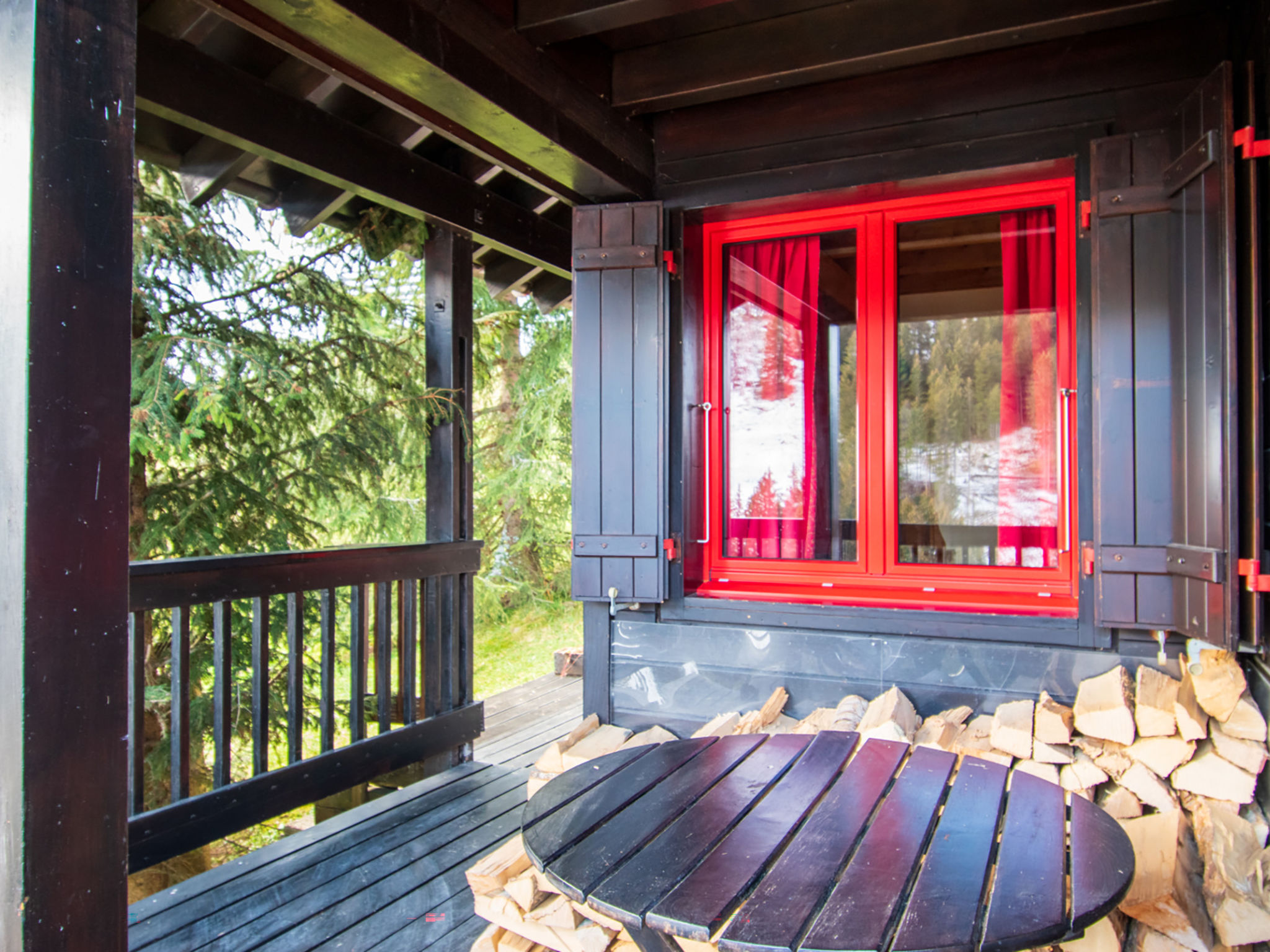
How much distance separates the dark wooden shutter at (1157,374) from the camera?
83.4 inches

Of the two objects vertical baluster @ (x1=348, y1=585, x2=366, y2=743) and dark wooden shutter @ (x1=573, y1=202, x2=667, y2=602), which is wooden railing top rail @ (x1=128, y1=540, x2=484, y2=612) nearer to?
vertical baluster @ (x1=348, y1=585, x2=366, y2=743)

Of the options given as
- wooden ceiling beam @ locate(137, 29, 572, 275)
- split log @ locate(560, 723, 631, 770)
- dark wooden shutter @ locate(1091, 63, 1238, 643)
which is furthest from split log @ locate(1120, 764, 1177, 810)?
wooden ceiling beam @ locate(137, 29, 572, 275)

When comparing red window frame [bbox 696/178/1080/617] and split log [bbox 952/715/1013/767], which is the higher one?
red window frame [bbox 696/178/1080/617]

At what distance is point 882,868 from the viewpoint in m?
1.20

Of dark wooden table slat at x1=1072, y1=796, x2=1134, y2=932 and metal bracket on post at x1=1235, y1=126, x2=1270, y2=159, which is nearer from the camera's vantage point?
dark wooden table slat at x1=1072, y1=796, x2=1134, y2=932

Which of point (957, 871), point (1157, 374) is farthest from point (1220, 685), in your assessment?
point (957, 871)

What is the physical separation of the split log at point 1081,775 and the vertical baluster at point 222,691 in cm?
254

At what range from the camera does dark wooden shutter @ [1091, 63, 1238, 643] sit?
6.95ft

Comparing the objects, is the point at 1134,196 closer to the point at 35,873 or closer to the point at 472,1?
the point at 472,1

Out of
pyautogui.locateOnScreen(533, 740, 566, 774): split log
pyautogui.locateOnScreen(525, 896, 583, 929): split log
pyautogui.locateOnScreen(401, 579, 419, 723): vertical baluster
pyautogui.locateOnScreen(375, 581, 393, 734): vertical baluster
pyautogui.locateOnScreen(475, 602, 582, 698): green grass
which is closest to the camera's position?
pyautogui.locateOnScreen(525, 896, 583, 929): split log

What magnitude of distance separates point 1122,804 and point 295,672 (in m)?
2.71

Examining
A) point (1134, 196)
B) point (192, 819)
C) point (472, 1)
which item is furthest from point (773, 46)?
point (192, 819)

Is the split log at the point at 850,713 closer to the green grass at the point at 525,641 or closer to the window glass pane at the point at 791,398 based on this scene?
the window glass pane at the point at 791,398

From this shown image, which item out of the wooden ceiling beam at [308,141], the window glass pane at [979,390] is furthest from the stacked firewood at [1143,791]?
the wooden ceiling beam at [308,141]
